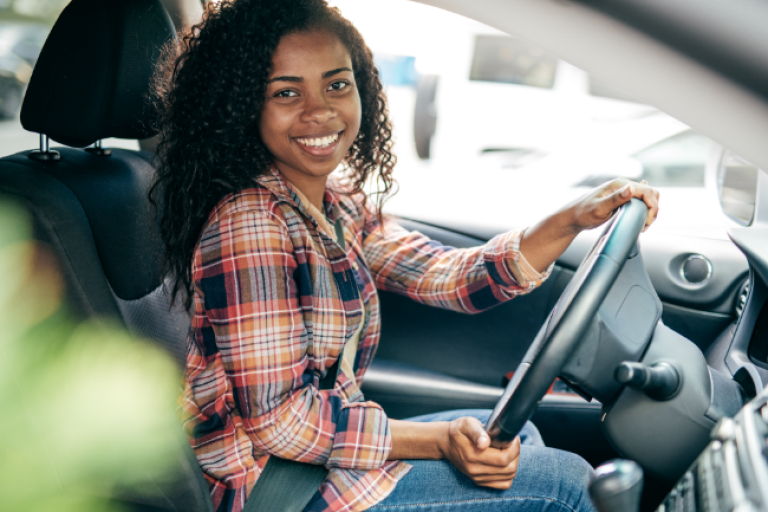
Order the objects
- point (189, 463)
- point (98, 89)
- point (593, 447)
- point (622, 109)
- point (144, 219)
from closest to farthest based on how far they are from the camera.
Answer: point (189, 463)
point (98, 89)
point (144, 219)
point (593, 447)
point (622, 109)

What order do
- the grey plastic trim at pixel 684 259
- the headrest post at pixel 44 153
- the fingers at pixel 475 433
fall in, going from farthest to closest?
the grey plastic trim at pixel 684 259 → the headrest post at pixel 44 153 → the fingers at pixel 475 433

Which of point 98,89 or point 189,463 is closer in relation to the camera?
point 189,463

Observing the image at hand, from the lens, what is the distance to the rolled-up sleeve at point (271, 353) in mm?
1023

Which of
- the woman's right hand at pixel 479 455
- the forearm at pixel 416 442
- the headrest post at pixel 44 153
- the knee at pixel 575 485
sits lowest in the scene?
the knee at pixel 575 485

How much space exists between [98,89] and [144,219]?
11.2 inches

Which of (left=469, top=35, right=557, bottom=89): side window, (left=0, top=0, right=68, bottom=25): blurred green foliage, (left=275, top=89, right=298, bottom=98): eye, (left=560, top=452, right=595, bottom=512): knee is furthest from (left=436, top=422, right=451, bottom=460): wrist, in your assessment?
(left=469, top=35, right=557, bottom=89): side window

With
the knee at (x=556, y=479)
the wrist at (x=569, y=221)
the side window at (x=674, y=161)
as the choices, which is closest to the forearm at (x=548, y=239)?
the wrist at (x=569, y=221)

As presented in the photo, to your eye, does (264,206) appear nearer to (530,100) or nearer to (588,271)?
(588,271)

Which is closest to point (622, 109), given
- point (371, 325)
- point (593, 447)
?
point (593, 447)

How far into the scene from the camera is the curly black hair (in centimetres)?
116

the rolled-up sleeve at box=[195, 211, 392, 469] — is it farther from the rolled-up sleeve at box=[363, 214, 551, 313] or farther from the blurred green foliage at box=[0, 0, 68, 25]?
the blurred green foliage at box=[0, 0, 68, 25]

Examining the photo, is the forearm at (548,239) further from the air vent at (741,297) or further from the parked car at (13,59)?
the parked car at (13,59)

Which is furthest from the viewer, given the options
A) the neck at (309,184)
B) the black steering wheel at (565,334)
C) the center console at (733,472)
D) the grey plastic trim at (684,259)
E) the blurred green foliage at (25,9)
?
the blurred green foliage at (25,9)

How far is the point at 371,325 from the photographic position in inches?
54.6
